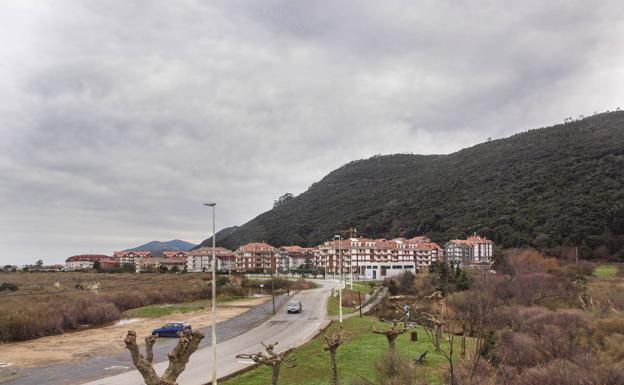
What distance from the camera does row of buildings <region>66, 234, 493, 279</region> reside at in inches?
4235

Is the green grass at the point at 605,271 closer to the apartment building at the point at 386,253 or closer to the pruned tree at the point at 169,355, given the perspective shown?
the apartment building at the point at 386,253

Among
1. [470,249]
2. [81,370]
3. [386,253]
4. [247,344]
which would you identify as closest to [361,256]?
[386,253]

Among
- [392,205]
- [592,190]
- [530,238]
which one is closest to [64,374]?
[530,238]

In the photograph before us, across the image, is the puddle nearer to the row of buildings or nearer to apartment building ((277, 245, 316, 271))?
the row of buildings

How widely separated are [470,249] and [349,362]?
89761 millimetres

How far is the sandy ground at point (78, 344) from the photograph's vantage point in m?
30.4

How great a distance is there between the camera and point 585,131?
474 feet

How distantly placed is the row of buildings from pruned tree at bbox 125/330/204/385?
226ft

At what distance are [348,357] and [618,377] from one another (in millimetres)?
14589

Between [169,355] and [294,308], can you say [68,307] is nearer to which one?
[294,308]

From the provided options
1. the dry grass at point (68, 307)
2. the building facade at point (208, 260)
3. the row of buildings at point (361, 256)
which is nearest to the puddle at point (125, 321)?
the dry grass at point (68, 307)

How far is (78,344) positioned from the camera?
35.8 metres

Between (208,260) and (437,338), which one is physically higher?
(437,338)

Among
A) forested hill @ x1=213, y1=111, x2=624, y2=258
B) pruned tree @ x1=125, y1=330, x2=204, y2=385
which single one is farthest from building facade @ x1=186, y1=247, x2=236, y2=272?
pruned tree @ x1=125, y1=330, x2=204, y2=385
